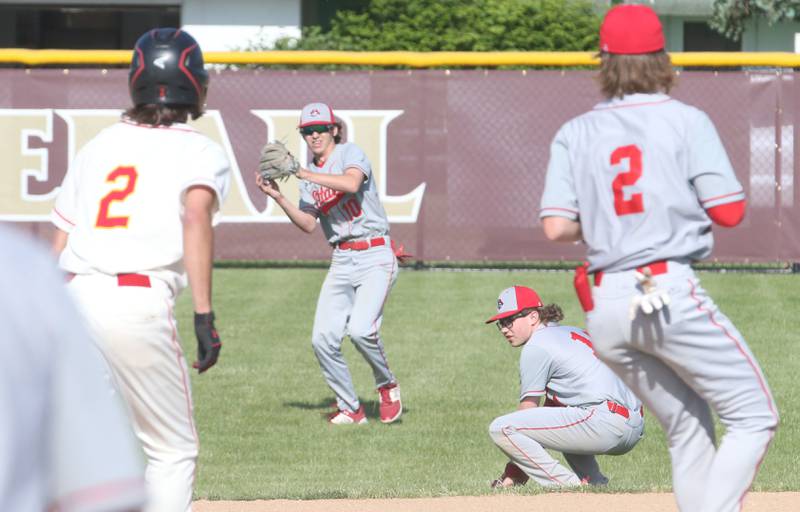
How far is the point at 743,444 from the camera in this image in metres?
4.37

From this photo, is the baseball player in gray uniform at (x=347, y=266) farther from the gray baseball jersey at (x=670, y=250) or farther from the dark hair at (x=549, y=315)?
the gray baseball jersey at (x=670, y=250)

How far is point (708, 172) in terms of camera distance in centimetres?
434

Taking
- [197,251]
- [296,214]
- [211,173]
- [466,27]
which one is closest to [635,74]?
[211,173]

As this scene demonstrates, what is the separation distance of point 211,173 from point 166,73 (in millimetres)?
382

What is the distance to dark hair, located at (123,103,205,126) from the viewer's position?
4551 millimetres

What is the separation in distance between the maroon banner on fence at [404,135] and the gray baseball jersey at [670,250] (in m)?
9.66

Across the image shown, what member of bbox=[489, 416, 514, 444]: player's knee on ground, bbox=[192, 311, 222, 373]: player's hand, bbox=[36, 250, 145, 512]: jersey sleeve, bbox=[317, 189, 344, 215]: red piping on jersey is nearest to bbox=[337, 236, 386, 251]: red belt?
bbox=[317, 189, 344, 215]: red piping on jersey

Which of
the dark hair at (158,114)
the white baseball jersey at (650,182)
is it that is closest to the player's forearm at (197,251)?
the dark hair at (158,114)

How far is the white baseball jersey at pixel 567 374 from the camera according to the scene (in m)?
6.64

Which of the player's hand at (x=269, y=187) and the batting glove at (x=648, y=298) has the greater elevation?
the batting glove at (x=648, y=298)

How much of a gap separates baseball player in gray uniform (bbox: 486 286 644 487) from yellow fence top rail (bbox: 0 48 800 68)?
7407mm

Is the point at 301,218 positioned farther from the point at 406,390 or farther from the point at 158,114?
the point at 158,114

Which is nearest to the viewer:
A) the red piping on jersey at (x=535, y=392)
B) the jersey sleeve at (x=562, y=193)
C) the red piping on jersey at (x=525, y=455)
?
the jersey sleeve at (x=562, y=193)

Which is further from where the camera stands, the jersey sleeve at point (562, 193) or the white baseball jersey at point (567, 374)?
the white baseball jersey at point (567, 374)
